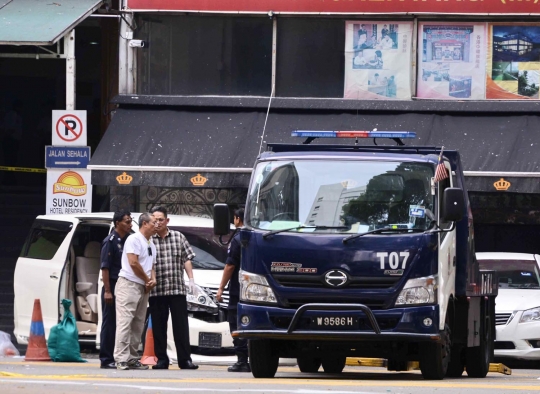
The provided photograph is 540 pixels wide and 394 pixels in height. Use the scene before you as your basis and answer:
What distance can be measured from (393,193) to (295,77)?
996 centimetres

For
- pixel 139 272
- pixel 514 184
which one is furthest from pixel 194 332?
pixel 514 184

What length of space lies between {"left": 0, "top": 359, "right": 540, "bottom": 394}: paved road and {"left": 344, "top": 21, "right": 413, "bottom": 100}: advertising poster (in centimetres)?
801

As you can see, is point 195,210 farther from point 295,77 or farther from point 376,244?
point 376,244

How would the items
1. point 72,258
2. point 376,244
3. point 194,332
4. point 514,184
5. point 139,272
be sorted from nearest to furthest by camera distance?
point 376,244
point 139,272
point 194,332
point 72,258
point 514,184

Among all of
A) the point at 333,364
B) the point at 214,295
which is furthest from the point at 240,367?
the point at 214,295

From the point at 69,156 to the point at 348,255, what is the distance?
9235 mm

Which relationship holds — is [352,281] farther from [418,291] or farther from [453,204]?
[453,204]

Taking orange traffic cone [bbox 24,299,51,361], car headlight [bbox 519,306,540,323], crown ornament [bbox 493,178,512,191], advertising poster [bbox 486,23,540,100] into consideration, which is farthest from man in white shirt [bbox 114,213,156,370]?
advertising poster [bbox 486,23,540,100]

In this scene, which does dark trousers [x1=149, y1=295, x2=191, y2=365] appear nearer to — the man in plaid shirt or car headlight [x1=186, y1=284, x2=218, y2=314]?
the man in plaid shirt

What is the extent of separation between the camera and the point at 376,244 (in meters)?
11.2

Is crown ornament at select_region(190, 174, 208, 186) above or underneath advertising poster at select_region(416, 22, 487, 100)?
underneath

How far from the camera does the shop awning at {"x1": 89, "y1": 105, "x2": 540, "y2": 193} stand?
1947cm

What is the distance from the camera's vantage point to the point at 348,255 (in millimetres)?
11180

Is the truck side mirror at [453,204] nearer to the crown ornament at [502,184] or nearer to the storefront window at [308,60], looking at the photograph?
the crown ornament at [502,184]
